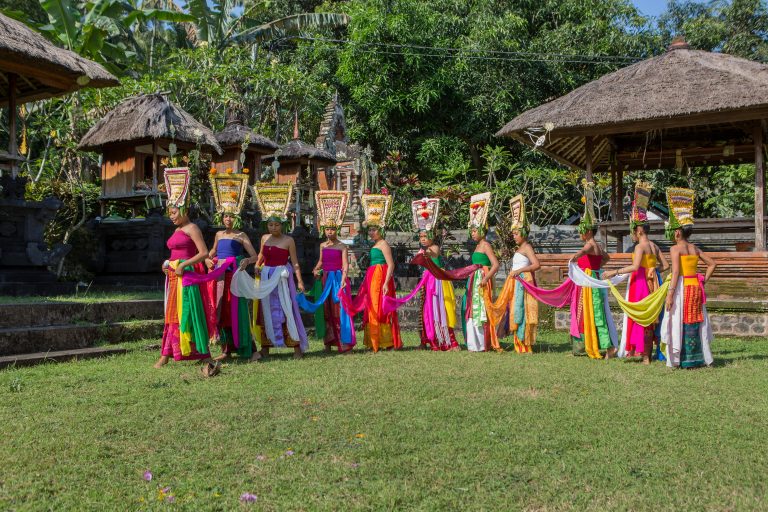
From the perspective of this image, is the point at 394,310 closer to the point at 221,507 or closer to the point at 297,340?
the point at 297,340

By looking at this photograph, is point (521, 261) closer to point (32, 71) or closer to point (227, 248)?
point (227, 248)

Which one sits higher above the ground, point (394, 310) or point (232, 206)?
point (232, 206)

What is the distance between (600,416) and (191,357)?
4.20m

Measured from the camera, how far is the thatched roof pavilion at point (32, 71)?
33.3 ft

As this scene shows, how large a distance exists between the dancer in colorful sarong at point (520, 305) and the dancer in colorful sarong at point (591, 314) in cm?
56

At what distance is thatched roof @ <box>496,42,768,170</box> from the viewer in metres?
12.1

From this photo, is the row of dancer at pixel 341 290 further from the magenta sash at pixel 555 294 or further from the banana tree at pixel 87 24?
the banana tree at pixel 87 24

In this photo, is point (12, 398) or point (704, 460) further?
point (12, 398)

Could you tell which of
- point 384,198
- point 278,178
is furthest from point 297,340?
point 278,178

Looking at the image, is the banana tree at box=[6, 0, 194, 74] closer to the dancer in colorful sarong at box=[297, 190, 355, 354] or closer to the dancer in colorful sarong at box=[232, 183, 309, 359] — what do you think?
the dancer in colorful sarong at box=[297, 190, 355, 354]

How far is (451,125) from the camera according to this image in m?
26.4

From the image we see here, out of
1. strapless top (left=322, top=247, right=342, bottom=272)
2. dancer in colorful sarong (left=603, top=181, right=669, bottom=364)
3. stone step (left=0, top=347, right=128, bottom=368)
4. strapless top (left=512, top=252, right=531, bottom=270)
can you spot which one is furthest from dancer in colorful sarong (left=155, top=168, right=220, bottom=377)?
dancer in colorful sarong (left=603, top=181, right=669, bottom=364)

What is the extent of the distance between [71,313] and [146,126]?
7.04 m

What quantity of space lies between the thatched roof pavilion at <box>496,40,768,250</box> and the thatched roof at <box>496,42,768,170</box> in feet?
0.05
